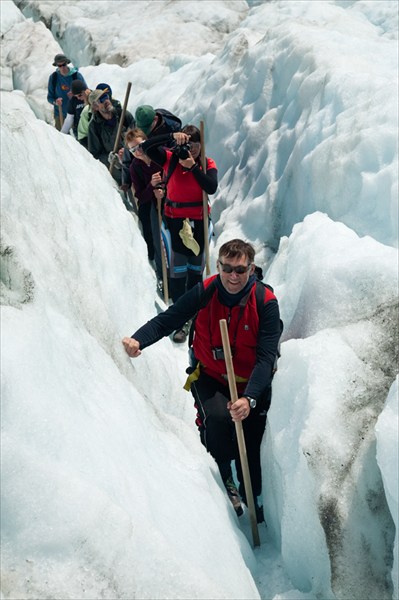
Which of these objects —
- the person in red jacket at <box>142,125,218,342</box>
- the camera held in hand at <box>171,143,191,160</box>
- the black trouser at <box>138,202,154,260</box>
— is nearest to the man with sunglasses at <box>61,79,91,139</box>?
the black trouser at <box>138,202,154,260</box>

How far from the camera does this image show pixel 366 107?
6078mm

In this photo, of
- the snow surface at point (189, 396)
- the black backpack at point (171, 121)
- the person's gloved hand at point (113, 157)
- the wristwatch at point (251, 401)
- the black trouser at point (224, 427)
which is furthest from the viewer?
the person's gloved hand at point (113, 157)

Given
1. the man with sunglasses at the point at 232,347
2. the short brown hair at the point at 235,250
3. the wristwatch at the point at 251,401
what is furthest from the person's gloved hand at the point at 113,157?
the wristwatch at the point at 251,401

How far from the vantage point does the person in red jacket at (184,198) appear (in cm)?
555

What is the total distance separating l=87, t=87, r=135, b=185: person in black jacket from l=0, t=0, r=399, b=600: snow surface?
1514 millimetres

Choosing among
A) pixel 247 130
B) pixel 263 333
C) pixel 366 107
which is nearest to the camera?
pixel 263 333

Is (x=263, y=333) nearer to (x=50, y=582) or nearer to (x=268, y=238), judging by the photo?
Result: (x=50, y=582)

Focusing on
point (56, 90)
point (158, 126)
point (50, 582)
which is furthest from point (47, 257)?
point (56, 90)

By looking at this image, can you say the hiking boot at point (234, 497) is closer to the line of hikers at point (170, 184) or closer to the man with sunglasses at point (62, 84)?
the line of hikers at point (170, 184)

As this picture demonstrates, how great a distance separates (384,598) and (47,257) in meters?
2.36

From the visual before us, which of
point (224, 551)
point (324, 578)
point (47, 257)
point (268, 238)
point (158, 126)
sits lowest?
point (268, 238)

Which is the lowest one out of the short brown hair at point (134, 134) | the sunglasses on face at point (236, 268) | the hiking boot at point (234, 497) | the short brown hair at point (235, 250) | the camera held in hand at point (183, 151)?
the hiking boot at point (234, 497)

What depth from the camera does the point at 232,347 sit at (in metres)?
3.75

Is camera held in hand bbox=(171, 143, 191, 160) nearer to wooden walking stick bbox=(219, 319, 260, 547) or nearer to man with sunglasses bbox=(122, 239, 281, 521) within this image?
man with sunglasses bbox=(122, 239, 281, 521)
